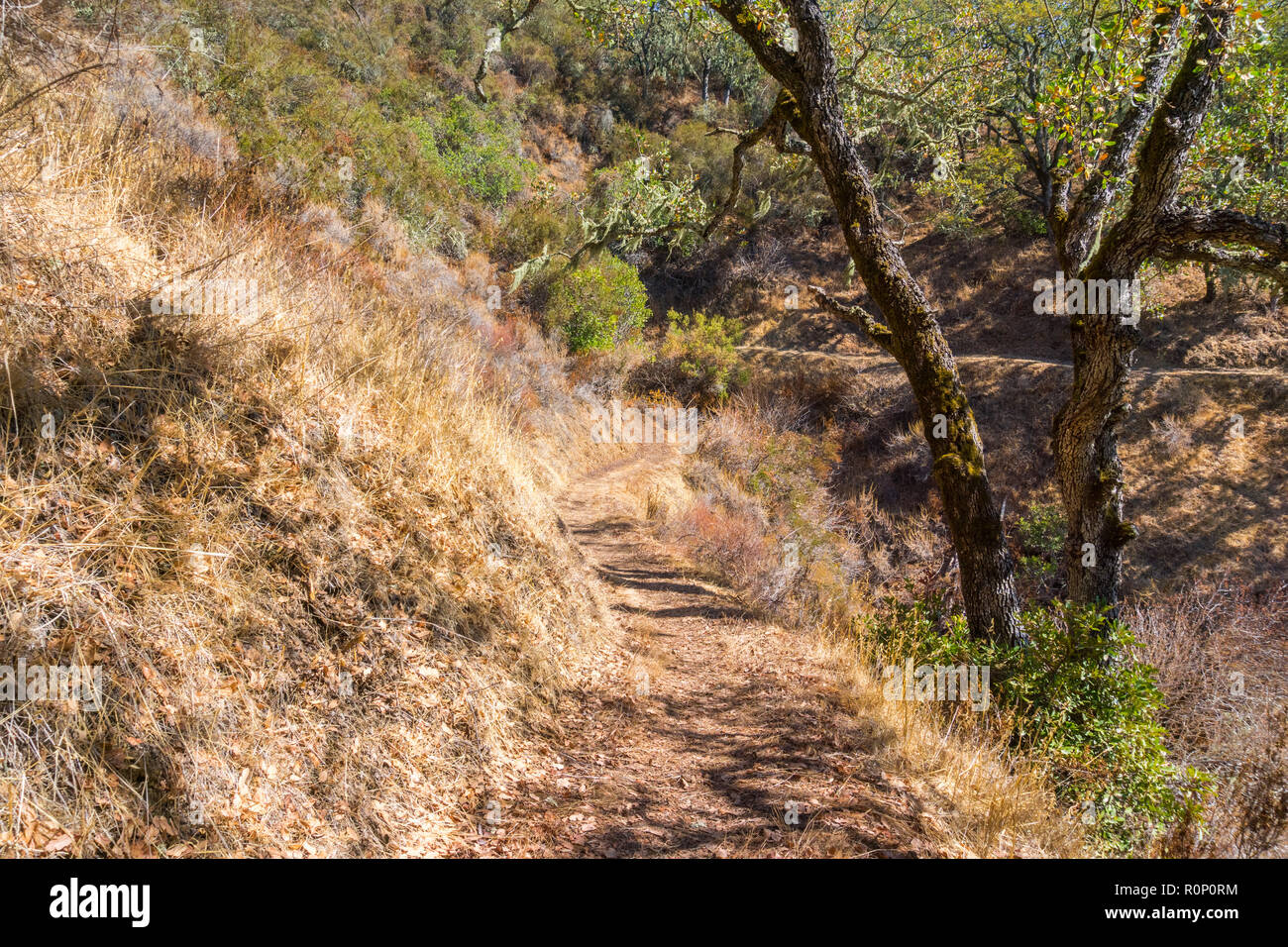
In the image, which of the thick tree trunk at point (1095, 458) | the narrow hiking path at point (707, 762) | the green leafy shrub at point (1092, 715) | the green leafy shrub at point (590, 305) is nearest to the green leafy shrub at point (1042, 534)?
the thick tree trunk at point (1095, 458)

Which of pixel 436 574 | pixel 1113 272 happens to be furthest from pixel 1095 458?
pixel 436 574

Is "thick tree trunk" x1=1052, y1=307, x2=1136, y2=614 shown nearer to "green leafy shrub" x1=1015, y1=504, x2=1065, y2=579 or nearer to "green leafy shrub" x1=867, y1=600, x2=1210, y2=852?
"green leafy shrub" x1=867, y1=600, x2=1210, y2=852

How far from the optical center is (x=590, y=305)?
17297 mm

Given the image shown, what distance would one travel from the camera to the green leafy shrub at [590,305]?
16.8 meters

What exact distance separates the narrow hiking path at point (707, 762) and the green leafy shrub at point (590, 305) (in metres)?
11.9

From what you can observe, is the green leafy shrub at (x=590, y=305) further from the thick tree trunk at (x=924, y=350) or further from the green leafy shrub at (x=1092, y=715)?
the green leafy shrub at (x=1092, y=715)

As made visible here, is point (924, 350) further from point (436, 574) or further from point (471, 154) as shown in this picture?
point (471, 154)

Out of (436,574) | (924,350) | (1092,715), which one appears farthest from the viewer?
(924,350)

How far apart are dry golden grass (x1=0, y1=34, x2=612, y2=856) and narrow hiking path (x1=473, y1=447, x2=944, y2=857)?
1.34 feet

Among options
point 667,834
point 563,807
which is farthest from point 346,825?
point 667,834

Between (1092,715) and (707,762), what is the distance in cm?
283

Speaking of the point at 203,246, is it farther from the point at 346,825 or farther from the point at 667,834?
the point at 667,834

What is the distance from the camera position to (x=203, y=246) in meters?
3.67
